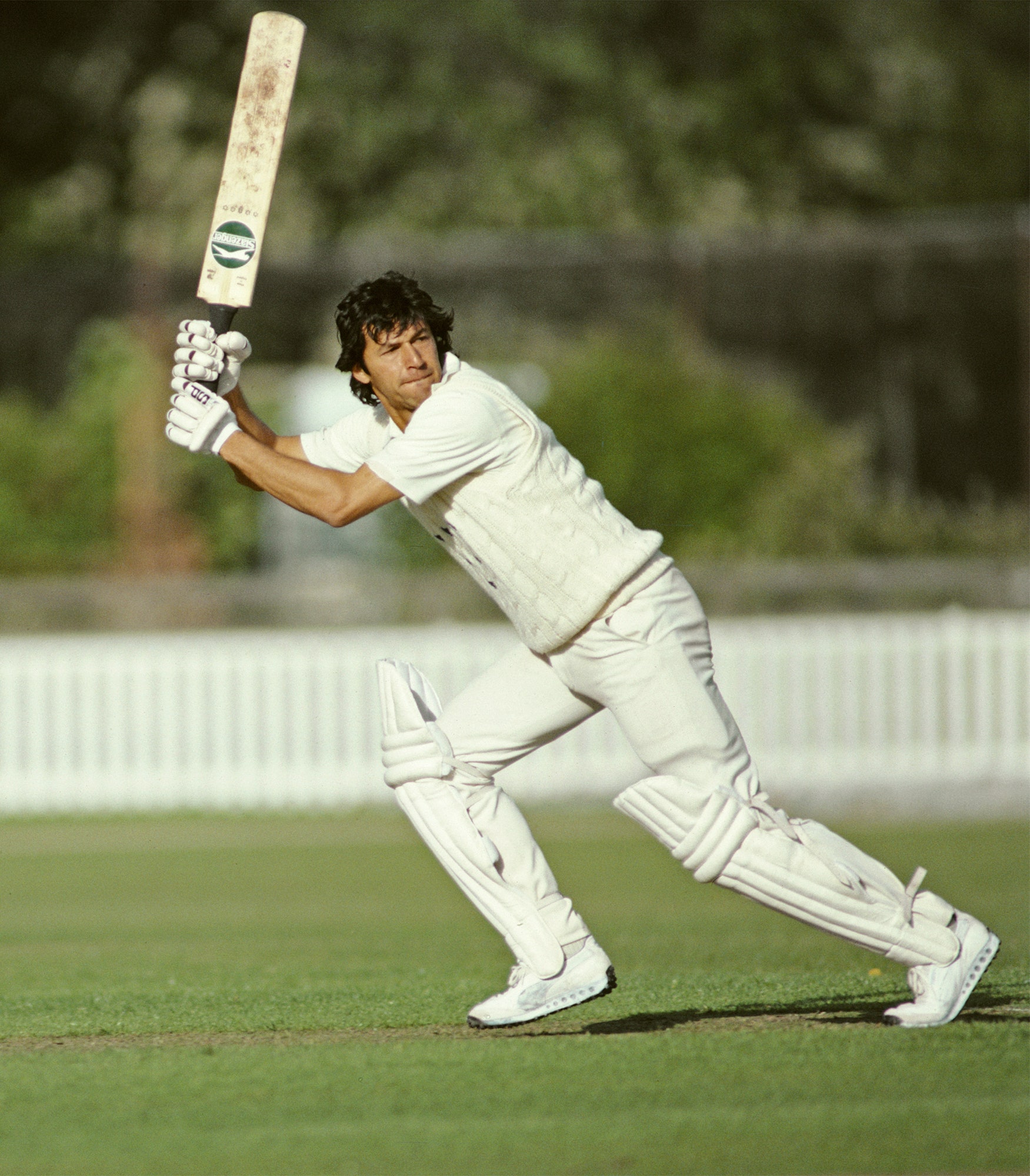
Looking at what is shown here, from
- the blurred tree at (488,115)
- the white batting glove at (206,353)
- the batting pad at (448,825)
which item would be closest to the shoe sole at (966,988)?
the batting pad at (448,825)

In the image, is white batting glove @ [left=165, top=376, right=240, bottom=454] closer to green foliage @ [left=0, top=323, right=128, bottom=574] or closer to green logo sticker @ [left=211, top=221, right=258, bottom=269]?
green logo sticker @ [left=211, top=221, right=258, bottom=269]

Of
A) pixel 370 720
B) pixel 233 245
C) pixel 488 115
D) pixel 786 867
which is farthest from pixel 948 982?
pixel 488 115

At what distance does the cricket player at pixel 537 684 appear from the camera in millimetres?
4602

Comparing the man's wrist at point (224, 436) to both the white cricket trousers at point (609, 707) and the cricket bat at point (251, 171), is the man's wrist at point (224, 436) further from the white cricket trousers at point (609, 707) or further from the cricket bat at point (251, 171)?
the white cricket trousers at point (609, 707)

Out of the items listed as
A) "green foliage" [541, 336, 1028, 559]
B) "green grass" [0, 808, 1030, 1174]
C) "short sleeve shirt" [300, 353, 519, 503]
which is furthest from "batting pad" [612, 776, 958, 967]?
"green foliage" [541, 336, 1028, 559]

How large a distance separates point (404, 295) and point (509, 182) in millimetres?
21422

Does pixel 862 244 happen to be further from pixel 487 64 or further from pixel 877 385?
pixel 487 64

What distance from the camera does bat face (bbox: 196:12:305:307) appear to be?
16.9 ft

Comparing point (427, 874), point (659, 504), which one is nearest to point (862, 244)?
point (659, 504)

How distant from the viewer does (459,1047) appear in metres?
4.65

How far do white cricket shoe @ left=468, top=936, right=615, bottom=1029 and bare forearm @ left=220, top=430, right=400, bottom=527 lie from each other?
120 cm

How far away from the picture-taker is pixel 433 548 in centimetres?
1616

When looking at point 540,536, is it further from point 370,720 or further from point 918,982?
point 370,720

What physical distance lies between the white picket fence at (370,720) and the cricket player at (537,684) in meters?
6.82
